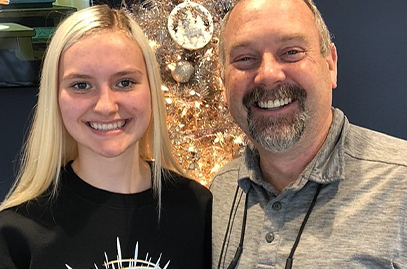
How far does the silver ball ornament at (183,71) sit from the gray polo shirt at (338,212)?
0.87 metres

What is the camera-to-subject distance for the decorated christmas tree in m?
2.13

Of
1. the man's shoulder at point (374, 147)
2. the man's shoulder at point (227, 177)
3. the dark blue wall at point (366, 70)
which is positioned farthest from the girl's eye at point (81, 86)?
the dark blue wall at point (366, 70)

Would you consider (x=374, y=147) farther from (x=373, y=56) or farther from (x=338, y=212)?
(x=373, y=56)

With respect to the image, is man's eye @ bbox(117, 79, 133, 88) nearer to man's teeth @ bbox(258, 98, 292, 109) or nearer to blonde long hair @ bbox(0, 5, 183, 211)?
blonde long hair @ bbox(0, 5, 183, 211)

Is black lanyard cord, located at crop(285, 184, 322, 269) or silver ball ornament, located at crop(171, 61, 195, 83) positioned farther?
silver ball ornament, located at crop(171, 61, 195, 83)

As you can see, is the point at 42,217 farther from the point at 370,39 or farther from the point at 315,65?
the point at 370,39

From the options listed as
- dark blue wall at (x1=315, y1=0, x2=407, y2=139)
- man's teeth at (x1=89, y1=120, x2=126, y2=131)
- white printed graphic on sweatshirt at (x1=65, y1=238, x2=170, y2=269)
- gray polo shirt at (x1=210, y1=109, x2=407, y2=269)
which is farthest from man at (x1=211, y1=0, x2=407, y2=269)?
dark blue wall at (x1=315, y1=0, x2=407, y2=139)

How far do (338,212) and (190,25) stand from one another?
1.21 m

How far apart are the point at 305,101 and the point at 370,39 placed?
5.67 ft

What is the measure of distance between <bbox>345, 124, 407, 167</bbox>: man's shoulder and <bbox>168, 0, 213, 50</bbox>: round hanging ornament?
97 cm

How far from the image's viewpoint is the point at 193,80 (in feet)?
7.29

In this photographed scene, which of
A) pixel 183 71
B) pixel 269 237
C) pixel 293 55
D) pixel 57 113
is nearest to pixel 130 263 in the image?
pixel 269 237

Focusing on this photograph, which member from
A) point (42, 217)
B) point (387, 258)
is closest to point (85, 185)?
point (42, 217)

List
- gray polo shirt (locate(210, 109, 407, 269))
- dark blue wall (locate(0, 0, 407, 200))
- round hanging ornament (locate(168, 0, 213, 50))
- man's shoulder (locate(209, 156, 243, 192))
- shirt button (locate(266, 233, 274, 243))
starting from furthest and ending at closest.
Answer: dark blue wall (locate(0, 0, 407, 200)), round hanging ornament (locate(168, 0, 213, 50)), man's shoulder (locate(209, 156, 243, 192)), shirt button (locate(266, 233, 274, 243)), gray polo shirt (locate(210, 109, 407, 269))
